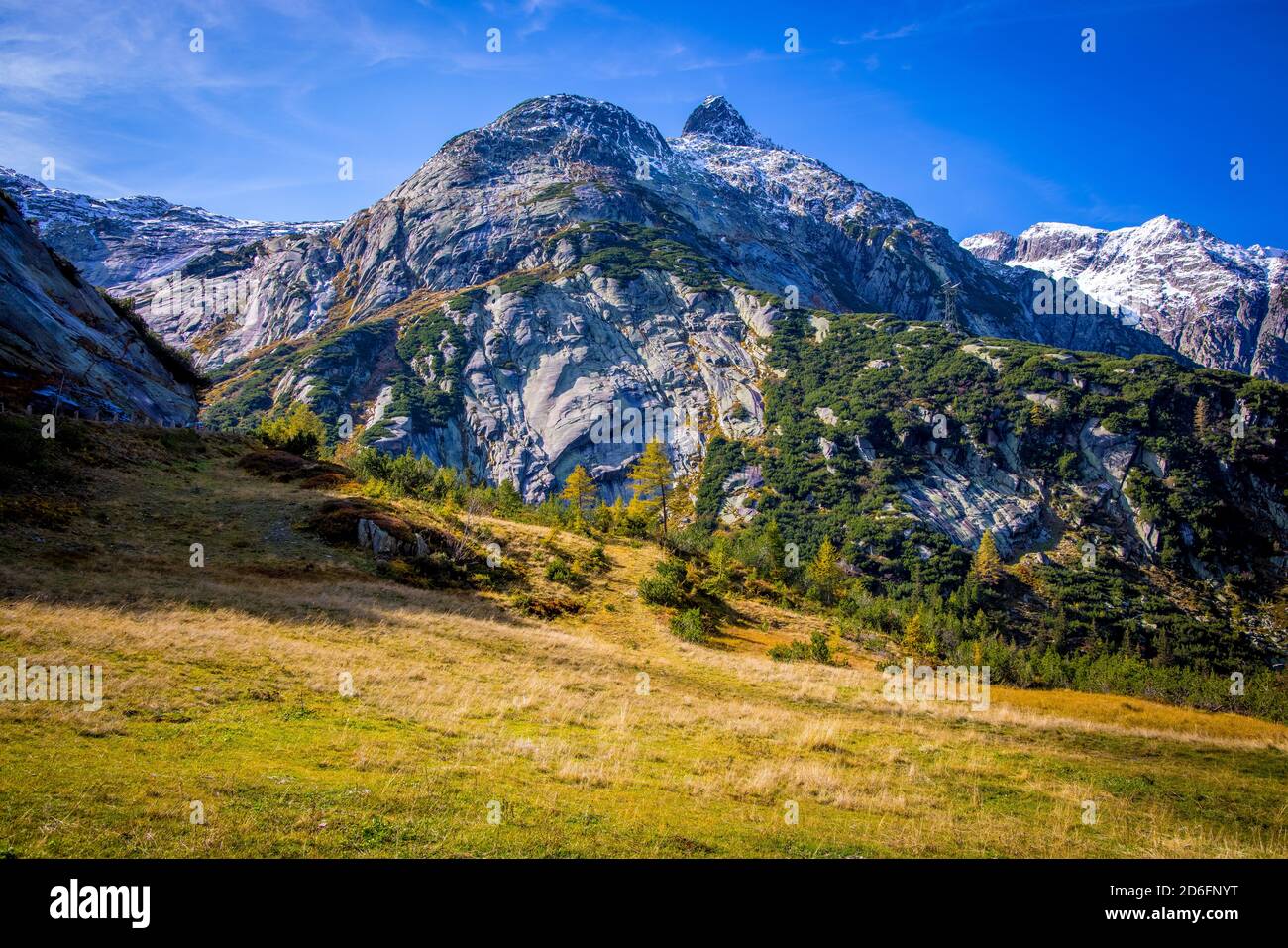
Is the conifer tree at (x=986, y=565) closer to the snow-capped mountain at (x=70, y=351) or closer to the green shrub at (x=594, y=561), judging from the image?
the green shrub at (x=594, y=561)

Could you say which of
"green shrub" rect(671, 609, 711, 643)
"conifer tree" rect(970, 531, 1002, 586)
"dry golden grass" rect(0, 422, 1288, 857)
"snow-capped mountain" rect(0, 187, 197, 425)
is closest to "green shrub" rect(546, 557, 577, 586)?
"green shrub" rect(671, 609, 711, 643)

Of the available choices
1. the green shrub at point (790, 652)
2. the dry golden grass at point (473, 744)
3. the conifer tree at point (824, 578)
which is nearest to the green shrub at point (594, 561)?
the dry golden grass at point (473, 744)

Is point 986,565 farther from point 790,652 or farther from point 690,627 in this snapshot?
point 690,627

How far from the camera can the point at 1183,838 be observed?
11375mm

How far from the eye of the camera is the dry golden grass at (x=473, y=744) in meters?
7.80

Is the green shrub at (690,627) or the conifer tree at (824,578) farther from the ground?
the green shrub at (690,627)

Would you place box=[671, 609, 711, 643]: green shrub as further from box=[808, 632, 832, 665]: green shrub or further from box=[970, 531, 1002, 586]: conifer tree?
box=[970, 531, 1002, 586]: conifer tree

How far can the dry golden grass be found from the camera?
780 cm

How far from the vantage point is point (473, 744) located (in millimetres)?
12258

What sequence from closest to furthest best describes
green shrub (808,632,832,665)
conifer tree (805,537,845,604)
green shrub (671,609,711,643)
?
green shrub (671,609,711,643) → green shrub (808,632,832,665) → conifer tree (805,537,845,604)

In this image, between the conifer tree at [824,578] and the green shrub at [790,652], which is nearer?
the green shrub at [790,652]

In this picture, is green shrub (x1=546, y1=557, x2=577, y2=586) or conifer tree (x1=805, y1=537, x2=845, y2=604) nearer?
green shrub (x1=546, y1=557, x2=577, y2=586)

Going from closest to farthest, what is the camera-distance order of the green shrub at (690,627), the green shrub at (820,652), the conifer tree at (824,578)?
the green shrub at (690,627) < the green shrub at (820,652) < the conifer tree at (824,578)

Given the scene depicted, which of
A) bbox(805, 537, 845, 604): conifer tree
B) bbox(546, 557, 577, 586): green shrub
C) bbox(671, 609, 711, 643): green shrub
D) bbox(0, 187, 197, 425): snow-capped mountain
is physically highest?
bbox(0, 187, 197, 425): snow-capped mountain
